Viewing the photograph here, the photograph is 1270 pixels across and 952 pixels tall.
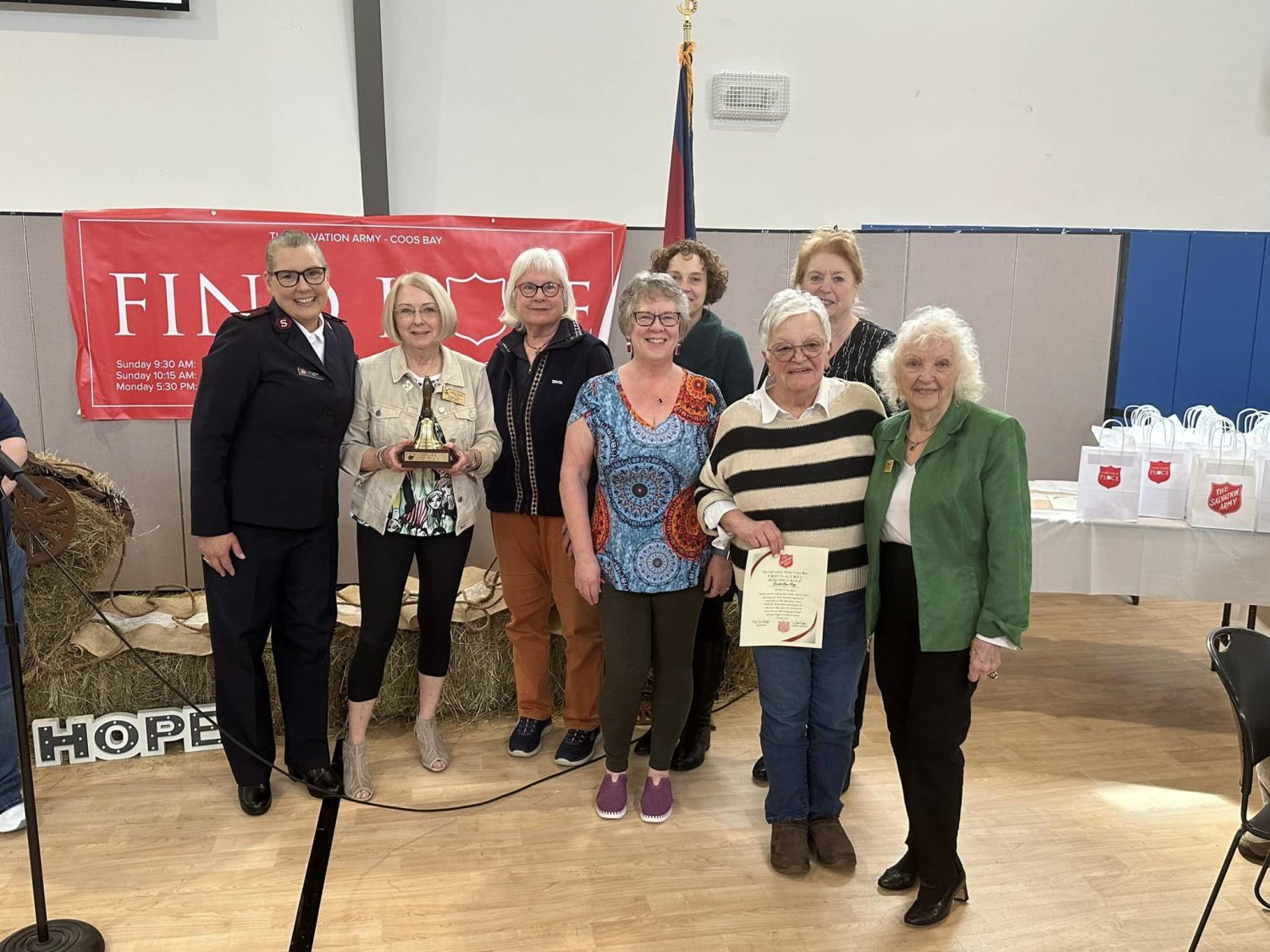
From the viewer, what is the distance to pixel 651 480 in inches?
87.4

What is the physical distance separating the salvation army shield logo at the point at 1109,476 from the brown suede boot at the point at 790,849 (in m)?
1.71

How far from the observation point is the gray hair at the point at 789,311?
1.97m

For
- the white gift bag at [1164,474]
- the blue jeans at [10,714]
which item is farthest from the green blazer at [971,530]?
the blue jeans at [10,714]

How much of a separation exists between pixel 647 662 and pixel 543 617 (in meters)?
0.57

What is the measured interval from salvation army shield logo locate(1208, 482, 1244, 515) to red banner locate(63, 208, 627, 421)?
2450mm

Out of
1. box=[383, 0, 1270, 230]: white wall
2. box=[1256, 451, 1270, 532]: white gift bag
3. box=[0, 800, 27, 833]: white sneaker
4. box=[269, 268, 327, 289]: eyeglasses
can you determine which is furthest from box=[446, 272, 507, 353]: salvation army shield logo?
box=[1256, 451, 1270, 532]: white gift bag

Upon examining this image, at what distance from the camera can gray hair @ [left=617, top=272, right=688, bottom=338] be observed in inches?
84.6

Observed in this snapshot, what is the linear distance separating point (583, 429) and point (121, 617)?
186 cm

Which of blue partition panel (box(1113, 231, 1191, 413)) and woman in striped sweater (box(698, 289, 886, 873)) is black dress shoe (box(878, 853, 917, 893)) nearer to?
woman in striped sweater (box(698, 289, 886, 873))

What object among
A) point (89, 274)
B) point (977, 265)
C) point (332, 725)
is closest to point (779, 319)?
point (332, 725)

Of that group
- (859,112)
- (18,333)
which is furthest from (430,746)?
(859,112)

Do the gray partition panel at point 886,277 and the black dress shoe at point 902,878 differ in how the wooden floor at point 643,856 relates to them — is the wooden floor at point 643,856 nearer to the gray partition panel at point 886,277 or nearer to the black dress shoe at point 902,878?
the black dress shoe at point 902,878

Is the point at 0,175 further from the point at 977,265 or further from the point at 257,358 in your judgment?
the point at 977,265

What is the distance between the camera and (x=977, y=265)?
4.23m
